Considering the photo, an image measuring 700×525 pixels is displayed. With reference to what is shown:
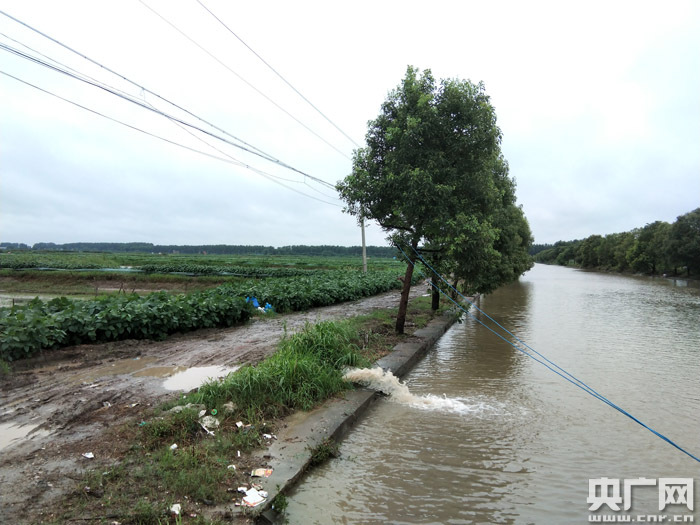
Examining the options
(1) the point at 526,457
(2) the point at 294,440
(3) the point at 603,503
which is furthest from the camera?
(1) the point at 526,457

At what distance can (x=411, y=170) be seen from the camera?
884 cm

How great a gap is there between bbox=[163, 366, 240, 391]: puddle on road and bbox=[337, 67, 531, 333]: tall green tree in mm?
5102

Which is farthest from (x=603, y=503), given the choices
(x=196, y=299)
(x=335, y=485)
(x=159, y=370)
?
(x=196, y=299)

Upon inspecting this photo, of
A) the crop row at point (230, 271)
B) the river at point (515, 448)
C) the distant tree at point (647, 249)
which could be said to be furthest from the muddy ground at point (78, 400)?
the distant tree at point (647, 249)

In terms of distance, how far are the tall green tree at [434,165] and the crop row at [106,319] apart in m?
4.84

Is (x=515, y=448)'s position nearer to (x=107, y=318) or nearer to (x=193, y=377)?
(x=193, y=377)

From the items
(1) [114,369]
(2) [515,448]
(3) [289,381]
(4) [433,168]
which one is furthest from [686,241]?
(1) [114,369]

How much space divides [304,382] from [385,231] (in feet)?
19.5

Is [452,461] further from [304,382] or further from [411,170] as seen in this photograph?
[411,170]

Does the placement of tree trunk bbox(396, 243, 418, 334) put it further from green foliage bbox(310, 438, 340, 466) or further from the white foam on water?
green foliage bbox(310, 438, 340, 466)

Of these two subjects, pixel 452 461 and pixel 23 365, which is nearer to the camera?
pixel 452 461

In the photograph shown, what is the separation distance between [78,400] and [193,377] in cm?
168

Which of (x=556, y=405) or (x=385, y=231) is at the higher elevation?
(x=385, y=231)

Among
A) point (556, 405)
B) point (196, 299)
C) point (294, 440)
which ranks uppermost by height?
point (196, 299)
